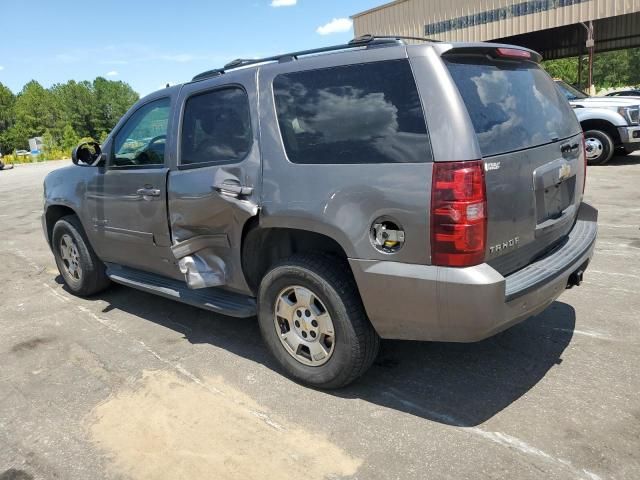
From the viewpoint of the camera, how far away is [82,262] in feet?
17.1

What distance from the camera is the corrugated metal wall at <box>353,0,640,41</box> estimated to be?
73.5ft

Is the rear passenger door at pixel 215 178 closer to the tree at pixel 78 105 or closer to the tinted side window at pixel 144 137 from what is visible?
the tinted side window at pixel 144 137

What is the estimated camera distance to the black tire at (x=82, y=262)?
514 cm

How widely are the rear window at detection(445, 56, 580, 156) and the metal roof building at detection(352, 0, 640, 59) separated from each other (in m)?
22.1

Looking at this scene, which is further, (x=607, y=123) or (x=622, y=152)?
(x=622, y=152)

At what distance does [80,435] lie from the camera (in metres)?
3.04

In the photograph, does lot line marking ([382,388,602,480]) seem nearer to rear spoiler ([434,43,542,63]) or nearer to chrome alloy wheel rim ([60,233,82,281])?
rear spoiler ([434,43,542,63])

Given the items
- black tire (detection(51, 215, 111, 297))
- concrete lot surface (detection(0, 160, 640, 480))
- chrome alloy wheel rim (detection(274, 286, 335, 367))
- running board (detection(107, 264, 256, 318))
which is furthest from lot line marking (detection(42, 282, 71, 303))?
chrome alloy wheel rim (detection(274, 286, 335, 367))

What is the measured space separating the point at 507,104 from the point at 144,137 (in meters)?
2.85

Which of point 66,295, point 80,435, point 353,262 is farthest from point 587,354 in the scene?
point 66,295

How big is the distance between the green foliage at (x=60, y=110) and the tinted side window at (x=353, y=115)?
3200 inches

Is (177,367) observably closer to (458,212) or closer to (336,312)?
(336,312)

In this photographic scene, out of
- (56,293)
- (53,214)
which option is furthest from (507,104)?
(56,293)

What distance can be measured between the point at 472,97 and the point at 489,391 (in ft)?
5.59
